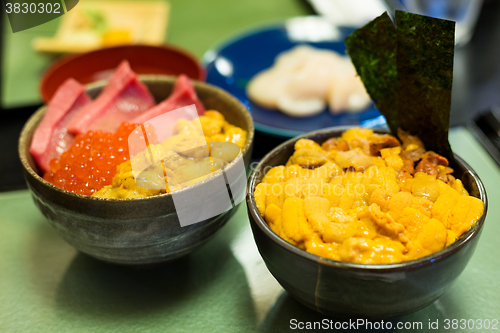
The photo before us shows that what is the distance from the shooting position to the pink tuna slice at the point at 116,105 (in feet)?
4.04

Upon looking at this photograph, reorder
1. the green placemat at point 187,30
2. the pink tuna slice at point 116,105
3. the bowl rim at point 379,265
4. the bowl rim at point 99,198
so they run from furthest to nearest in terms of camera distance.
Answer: the green placemat at point 187,30, the pink tuna slice at point 116,105, the bowl rim at point 99,198, the bowl rim at point 379,265

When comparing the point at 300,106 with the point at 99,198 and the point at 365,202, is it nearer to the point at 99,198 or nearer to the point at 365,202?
the point at 365,202

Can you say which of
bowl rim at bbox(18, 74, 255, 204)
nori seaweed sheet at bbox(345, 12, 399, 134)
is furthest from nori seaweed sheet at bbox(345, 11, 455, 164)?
bowl rim at bbox(18, 74, 255, 204)

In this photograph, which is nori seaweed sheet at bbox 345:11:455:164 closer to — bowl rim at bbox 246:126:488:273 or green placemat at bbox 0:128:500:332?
bowl rim at bbox 246:126:488:273

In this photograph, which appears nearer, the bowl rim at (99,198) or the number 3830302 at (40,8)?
the bowl rim at (99,198)

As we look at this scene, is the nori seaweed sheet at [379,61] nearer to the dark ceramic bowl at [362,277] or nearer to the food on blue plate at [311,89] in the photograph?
the dark ceramic bowl at [362,277]

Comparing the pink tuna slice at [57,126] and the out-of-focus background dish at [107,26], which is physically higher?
the pink tuna slice at [57,126]

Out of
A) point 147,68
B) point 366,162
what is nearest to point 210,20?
point 147,68

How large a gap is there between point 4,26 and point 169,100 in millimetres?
1950

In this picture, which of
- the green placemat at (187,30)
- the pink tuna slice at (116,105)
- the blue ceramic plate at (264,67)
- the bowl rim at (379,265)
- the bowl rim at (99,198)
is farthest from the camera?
the green placemat at (187,30)

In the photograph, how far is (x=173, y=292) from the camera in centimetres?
109

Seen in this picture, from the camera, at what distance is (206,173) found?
976 millimetres

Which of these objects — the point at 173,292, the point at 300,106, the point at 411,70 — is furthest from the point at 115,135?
the point at 300,106

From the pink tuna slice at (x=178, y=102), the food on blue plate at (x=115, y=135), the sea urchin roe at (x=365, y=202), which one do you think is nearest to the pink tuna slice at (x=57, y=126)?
the food on blue plate at (x=115, y=135)
